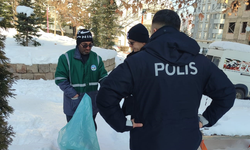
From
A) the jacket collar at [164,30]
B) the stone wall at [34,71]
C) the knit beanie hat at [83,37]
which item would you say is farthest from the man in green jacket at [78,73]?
the stone wall at [34,71]

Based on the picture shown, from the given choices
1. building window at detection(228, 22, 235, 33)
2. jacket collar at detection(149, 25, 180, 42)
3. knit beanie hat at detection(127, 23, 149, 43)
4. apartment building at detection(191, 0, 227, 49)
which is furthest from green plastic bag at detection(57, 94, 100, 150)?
apartment building at detection(191, 0, 227, 49)

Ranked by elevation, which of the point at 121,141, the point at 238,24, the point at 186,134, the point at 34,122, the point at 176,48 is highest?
the point at 238,24

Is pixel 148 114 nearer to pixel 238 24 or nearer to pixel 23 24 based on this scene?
pixel 23 24

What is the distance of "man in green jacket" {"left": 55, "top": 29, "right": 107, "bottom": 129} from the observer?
96.0 inches

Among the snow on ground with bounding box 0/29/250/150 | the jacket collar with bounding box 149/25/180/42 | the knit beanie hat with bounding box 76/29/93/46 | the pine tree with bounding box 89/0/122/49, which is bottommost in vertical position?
the snow on ground with bounding box 0/29/250/150

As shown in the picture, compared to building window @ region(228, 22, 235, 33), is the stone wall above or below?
below

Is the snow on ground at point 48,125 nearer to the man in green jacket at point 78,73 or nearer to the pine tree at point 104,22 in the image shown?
the man in green jacket at point 78,73

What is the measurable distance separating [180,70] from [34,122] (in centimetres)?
319

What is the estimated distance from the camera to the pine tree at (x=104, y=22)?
44.1ft

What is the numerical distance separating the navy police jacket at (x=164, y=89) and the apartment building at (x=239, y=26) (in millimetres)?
23335

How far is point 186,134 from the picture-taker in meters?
1.32

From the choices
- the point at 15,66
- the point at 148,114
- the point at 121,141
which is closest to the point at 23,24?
the point at 15,66

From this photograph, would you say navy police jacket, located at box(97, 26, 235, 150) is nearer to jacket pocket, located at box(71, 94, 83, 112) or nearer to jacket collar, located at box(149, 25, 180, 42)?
jacket collar, located at box(149, 25, 180, 42)

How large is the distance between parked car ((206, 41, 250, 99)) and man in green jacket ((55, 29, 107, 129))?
23.2ft
